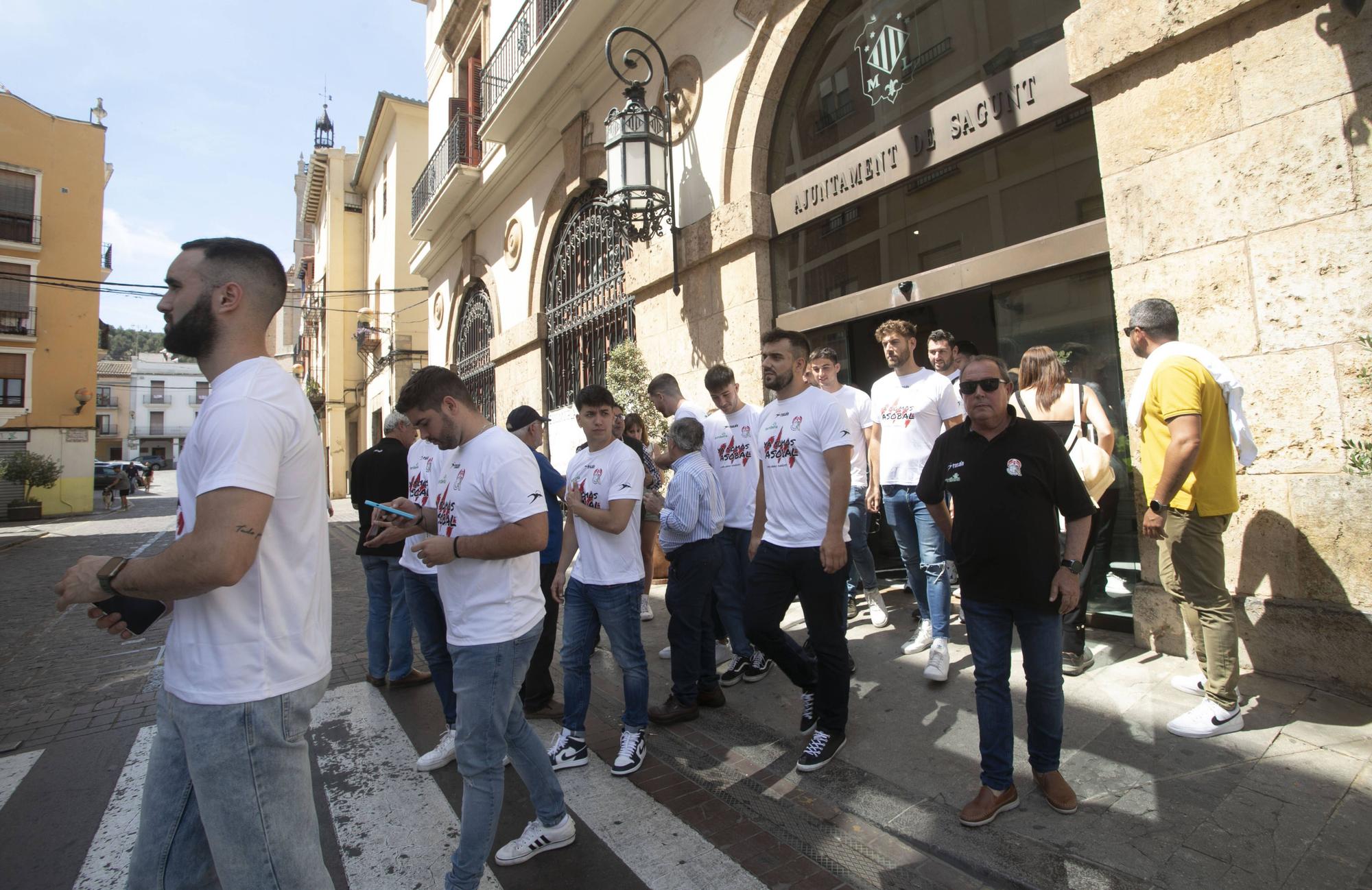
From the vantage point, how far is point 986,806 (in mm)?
2707

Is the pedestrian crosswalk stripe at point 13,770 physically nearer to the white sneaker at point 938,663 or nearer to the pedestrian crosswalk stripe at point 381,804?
the pedestrian crosswalk stripe at point 381,804

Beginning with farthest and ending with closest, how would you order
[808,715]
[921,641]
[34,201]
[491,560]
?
[34,201], [921,641], [808,715], [491,560]

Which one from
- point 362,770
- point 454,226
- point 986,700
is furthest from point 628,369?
point 454,226

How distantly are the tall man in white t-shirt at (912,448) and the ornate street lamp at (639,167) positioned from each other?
3.90 m

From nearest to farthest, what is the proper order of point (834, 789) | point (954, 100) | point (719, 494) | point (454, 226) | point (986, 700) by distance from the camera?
point (986, 700)
point (834, 789)
point (719, 494)
point (954, 100)
point (454, 226)

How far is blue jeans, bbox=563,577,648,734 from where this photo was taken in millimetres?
3428

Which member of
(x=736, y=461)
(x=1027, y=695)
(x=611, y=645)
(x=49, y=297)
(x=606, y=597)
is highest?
(x=49, y=297)

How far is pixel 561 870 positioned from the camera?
103 inches

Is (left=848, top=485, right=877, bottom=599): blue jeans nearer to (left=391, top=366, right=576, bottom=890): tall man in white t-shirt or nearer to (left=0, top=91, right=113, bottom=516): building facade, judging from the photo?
(left=391, top=366, right=576, bottom=890): tall man in white t-shirt

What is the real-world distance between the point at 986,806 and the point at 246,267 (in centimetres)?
308

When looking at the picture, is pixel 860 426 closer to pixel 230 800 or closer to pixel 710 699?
pixel 710 699

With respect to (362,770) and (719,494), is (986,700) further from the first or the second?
(362,770)

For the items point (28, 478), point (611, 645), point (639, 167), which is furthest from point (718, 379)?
point (28, 478)

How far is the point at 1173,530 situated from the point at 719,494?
2.32 meters
